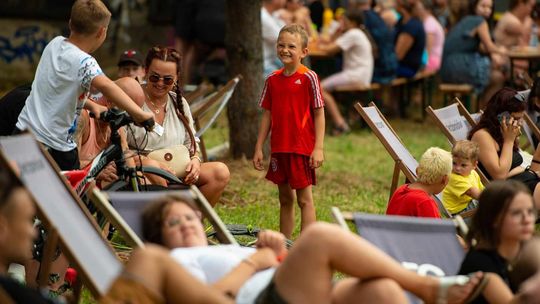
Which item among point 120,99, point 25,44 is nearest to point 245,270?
point 120,99

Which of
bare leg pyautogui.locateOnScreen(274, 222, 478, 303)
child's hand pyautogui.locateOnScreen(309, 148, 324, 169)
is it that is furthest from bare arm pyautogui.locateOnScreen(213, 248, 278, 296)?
child's hand pyautogui.locateOnScreen(309, 148, 324, 169)

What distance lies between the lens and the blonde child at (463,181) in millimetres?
7848

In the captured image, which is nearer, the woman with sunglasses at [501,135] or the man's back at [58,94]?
the man's back at [58,94]

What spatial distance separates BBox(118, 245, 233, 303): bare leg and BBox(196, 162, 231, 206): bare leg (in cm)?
319

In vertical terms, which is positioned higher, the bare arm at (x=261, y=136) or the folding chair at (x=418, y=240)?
the folding chair at (x=418, y=240)

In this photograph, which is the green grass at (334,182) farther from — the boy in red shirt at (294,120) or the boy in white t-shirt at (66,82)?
the boy in white t-shirt at (66,82)

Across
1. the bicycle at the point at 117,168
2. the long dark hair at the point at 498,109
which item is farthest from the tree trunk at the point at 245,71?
the bicycle at the point at 117,168

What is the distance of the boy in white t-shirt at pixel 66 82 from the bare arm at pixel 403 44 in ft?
30.7

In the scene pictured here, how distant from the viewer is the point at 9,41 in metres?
17.9

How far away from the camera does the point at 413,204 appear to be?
6.80 m

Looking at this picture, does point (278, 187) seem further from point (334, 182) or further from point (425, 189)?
point (334, 182)

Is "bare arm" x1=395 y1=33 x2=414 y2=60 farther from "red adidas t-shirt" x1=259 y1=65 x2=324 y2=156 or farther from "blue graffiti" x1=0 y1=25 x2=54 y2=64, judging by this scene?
"red adidas t-shirt" x1=259 y1=65 x2=324 y2=156

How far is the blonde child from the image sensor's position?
25.7ft

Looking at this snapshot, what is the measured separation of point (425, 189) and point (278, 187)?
1.40 meters
